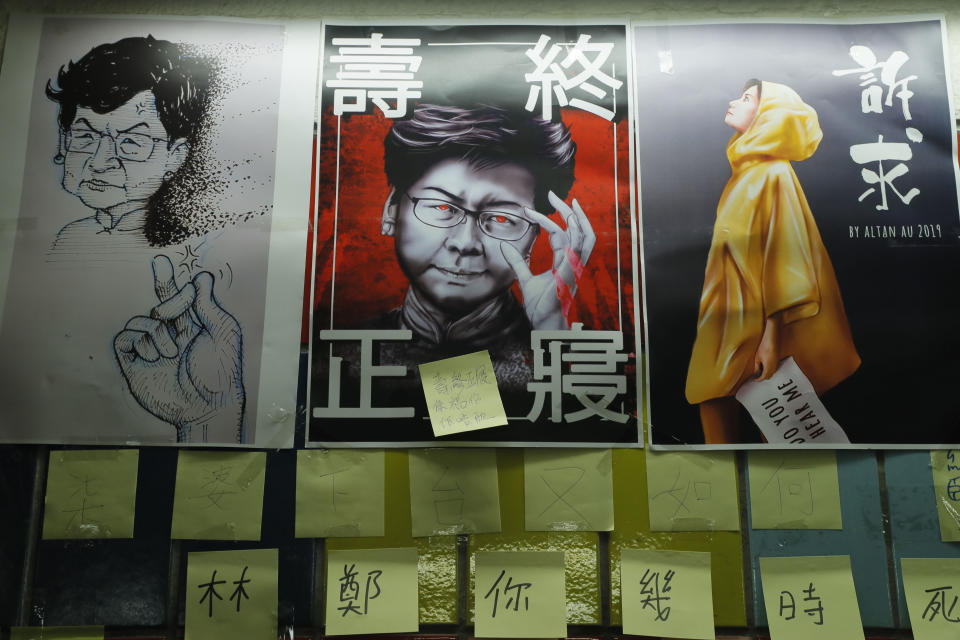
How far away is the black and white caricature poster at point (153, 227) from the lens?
3.42 feet

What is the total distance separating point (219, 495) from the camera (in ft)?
3.37

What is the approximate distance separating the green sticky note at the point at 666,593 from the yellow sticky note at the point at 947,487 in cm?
39

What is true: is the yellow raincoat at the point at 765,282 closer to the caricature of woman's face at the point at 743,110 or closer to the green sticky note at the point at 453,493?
the caricature of woman's face at the point at 743,110

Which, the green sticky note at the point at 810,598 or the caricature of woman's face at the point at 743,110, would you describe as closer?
the green sticky note at the point at 810,598

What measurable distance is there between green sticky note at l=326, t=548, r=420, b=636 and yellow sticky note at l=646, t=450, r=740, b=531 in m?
0.41

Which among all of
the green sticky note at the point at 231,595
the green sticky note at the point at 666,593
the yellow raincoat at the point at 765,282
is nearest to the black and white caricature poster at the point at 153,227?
the green sticky note at the point at 231,595

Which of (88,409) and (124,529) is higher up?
(88,409)

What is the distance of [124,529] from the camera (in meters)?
1.02

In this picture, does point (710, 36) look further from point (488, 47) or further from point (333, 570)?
point (333, 570)

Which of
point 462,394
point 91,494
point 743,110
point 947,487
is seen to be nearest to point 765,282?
point 743,110

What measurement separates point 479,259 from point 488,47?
40cm

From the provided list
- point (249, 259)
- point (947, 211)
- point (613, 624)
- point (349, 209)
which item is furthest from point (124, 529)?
point (947, 211)

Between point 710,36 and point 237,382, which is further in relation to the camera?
point 710,36

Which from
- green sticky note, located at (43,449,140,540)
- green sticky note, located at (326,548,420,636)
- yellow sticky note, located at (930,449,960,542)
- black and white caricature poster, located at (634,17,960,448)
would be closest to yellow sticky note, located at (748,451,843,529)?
black and white caricature poster, located at (634,17,960,448)
